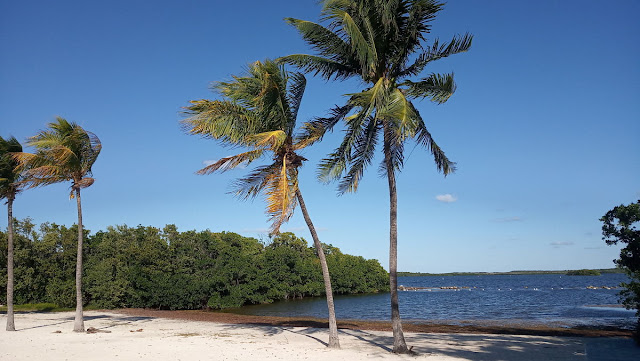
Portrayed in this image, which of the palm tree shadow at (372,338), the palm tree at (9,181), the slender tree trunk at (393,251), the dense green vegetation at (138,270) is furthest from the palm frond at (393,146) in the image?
the dense green vegetation at (138,270)

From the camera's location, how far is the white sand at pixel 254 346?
474 inches

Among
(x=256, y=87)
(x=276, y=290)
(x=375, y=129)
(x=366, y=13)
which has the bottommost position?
(x=276, y=290)

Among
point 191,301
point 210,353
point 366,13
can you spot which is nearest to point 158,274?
point 191,301

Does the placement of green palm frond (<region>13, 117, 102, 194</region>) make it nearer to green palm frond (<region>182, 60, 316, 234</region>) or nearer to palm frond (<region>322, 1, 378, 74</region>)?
green palm frond (<region>182, 60, 316, 234</region>)

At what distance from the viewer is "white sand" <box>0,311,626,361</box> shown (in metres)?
12.0

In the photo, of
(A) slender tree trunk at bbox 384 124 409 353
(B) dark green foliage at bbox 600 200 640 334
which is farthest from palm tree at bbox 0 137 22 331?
(B) dark green foliage at bbox 600 200 640 334

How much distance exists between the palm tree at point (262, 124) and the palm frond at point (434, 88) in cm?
337

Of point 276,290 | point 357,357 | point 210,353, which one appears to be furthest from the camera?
point 276,290

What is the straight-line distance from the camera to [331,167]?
13922mm

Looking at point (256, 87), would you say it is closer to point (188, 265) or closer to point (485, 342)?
point (485, 342)

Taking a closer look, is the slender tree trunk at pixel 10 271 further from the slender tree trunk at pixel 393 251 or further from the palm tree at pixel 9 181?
the slender tree trunk at pixel 393 251

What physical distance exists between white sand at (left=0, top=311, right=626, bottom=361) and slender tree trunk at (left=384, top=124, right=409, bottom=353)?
0.46 m

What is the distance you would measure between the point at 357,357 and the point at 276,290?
3954 cm

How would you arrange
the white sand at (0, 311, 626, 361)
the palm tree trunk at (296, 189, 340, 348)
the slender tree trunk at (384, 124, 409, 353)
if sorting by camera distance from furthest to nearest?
the palm tree trunk at (296, 189, 340, 348) → the slender tree trunk at (384, 124, 409, 353) → the white sand at (0, 311, 626, 361)
